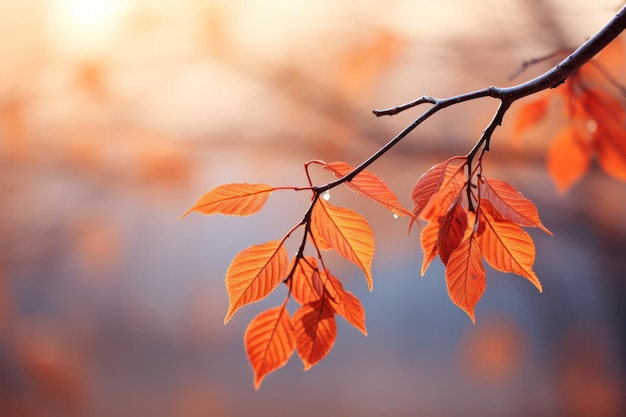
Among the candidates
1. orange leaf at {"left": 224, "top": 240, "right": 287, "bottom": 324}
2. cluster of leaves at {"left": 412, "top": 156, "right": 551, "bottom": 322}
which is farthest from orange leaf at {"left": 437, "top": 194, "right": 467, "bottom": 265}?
orange leaf at {"left": 224, "top": 240, "right": 287, "bottom": 324}

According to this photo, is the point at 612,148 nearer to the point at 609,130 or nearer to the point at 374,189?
the point at 609,130

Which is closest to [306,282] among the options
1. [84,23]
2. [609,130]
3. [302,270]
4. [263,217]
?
[302,270]

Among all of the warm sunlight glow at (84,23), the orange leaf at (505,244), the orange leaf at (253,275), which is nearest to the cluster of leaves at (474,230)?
the orange leaf at (505,244)

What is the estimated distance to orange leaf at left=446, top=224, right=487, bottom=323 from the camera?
0.35 metres

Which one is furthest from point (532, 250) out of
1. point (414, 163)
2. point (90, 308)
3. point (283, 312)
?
point (90, 308)

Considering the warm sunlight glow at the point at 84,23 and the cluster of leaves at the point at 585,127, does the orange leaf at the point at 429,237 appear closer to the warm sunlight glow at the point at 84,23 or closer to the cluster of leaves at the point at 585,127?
the cluster of leaves at the point at 585,127

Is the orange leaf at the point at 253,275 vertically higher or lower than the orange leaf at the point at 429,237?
lower

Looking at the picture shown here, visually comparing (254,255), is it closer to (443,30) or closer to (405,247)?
(405,247)

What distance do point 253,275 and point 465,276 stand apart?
141mm

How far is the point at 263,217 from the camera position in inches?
50.0

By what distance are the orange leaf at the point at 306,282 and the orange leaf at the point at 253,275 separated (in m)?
0.02

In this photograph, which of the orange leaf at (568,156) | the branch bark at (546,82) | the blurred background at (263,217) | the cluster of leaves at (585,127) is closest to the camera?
the branch bark at (546,82)

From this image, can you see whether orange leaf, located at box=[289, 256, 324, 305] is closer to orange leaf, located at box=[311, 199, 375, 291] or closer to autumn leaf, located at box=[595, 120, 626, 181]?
orange leaf, located at box=[311, 199, 375, 291]

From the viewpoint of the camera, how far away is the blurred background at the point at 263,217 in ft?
4.04
